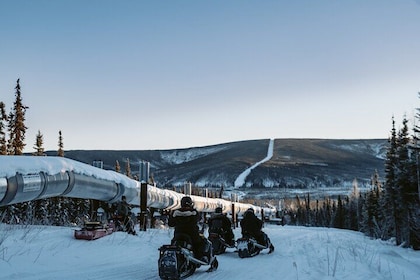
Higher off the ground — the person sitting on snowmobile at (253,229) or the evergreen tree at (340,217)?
the person sitting on snowmobile at (253,229)

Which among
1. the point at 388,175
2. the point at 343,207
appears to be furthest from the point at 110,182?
the point at 343,207

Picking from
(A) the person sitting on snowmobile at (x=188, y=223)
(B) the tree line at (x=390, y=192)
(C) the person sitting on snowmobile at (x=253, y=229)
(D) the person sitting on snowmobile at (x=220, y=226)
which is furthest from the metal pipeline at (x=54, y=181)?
(B) the tree line at (x=390, y=192)

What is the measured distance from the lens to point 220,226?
1609cm

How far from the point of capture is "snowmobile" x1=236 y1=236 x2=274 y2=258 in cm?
1423

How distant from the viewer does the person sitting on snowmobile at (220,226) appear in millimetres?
16062

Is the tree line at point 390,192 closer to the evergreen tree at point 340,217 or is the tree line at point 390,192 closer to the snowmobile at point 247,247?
the snowmobile at point 247,247

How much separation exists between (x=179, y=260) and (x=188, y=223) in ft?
3.76

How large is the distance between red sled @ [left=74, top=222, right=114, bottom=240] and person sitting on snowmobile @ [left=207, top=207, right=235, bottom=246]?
3.61 m

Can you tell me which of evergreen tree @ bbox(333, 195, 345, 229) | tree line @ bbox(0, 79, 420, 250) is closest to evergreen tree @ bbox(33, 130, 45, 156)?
tree line @ bbox(0, 79, 420, 250)

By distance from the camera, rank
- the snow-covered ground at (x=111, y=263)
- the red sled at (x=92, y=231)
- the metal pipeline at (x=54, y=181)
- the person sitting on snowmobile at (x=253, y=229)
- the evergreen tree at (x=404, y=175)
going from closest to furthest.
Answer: the snow-covered ground at (x=111, y=263)
the metal pipeline at (x=54, y=181)
the red sled at (x=92, y=231)
the person sitting on snowmobile at (x=253, y=229)
the evergreen tree at (x=404, y=175)

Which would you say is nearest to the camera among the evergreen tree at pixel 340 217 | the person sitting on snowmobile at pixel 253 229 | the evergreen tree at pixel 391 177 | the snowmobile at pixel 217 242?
the snowmobile at pixel 217 242

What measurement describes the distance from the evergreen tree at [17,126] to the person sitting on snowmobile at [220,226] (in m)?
43.4

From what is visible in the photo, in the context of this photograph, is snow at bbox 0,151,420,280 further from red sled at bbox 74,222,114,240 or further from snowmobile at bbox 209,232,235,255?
snowmobile at bbox 209,232,235,255

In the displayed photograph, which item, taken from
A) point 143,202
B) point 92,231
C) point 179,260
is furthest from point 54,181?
point 143,202
